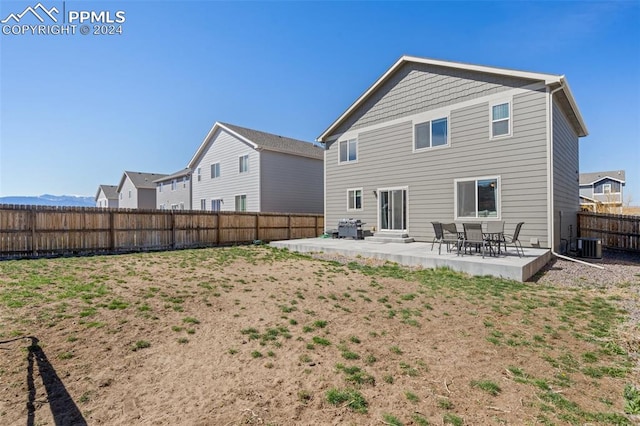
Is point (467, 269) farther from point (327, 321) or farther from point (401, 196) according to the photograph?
point (401, 196)

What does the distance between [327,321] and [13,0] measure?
12.3 metres

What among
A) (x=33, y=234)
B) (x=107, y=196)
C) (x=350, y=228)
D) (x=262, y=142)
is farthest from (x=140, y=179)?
(x=350, y=228)

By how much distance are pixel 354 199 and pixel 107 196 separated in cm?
4072

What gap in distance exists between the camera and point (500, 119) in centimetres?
1063

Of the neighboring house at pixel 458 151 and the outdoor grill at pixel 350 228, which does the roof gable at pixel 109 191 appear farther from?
the outdoor grill at pixel 350 228

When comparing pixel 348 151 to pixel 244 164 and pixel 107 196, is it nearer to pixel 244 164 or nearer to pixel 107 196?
pixel 244 164

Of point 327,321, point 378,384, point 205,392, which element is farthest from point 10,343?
point 378,384

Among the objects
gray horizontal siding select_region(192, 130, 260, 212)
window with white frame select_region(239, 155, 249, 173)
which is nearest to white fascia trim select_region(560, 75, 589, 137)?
gray horizontal siding select_region(192, 130, 260, 212)

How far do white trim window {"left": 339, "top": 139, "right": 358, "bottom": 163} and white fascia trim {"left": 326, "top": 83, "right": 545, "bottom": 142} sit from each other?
249 millimetres

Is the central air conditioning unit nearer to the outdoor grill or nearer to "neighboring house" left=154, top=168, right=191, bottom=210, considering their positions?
the outdoor grill

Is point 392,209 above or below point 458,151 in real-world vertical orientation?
below

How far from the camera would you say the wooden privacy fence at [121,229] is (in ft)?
33.1

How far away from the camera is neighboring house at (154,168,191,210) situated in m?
27.0

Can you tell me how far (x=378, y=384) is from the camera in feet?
9.50
